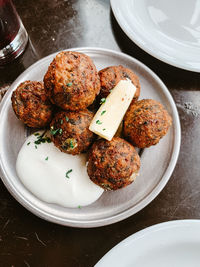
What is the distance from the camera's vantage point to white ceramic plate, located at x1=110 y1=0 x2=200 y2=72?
1598 millimetres

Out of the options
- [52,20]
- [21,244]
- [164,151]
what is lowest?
[21,244]

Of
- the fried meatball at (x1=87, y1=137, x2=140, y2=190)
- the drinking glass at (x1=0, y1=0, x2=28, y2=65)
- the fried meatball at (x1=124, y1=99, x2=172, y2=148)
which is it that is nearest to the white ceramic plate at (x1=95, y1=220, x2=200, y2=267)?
the fried meatball at (x1=87, y1=137, x2=140, y2=190)

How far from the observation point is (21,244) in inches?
57.4

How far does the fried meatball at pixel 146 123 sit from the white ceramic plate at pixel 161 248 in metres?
0.36

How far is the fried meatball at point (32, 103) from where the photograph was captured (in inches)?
50.9

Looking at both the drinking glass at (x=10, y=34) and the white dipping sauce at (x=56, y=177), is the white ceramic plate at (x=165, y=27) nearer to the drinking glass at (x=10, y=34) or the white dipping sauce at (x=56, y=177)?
the drinking glass at (x=10, y=34)

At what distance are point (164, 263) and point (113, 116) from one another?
2.20 feet

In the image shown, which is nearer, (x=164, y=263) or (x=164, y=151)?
(x=164, y=263)

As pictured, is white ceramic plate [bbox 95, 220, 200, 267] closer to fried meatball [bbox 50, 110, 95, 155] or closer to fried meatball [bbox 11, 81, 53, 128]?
fried meatball [bbox 50, 110, 95, 155]

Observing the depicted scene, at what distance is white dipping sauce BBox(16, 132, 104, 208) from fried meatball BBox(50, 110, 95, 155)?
11 cm

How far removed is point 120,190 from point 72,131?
383 millimetres

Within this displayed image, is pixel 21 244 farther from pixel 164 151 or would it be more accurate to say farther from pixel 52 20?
pixel 52 20

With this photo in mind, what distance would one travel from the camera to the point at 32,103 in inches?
50.9

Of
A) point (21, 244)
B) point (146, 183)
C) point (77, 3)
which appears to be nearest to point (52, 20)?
point (77, 3)
